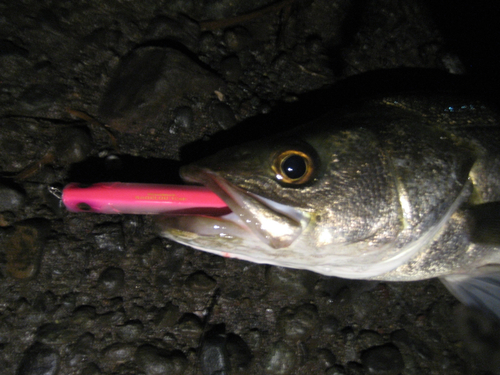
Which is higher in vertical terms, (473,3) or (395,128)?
(473,3)

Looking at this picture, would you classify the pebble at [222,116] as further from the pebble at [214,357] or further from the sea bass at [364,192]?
the pebble at [214,357]

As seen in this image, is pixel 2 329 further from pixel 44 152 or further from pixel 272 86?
pixel 272 86

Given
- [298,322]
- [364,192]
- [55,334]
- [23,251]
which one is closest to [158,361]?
[55,334]

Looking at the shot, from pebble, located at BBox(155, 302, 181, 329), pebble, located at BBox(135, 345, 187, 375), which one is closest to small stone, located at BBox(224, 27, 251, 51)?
pebble, located at BBox(155, 302, 181, 329)

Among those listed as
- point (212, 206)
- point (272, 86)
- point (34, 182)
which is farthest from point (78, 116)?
point (272, 86)

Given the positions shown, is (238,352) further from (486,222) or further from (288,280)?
(486,222)

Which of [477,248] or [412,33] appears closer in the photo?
[477,248]

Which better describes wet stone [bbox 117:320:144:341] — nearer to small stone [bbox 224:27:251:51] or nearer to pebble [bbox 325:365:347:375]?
pebble [bbox 325:365:347:375]
